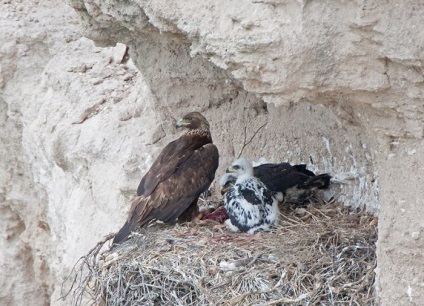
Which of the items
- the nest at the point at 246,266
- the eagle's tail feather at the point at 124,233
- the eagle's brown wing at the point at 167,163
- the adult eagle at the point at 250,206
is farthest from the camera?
the eagle's brown wing at the point at 167,163

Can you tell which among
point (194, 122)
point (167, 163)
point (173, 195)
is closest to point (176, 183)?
point (173, 195)

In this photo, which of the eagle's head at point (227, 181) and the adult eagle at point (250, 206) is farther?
the eagle's head at point (227, 181)

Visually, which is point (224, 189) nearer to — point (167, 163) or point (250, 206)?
point (167, 163)

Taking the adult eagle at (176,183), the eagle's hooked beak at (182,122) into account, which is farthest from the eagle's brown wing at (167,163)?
the eagle's hooked beak at (182,122)

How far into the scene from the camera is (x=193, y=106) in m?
6.48

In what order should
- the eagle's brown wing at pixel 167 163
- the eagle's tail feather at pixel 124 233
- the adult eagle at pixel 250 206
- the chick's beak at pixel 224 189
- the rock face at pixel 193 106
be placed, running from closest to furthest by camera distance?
the rock face at pixel 193 106 → the adult eagle at pixel 250 206 → the eagle's tail feather at pixel 124 233 → the eagle's brown wing at pixel 167 163 → the chick's beak at pixel 224 189

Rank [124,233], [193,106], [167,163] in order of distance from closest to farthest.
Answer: [124,233] < [167,163] < [193,106]

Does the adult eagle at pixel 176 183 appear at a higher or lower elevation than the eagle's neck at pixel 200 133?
lower

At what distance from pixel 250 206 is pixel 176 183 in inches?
18.6

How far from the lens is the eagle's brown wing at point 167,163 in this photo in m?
5.75

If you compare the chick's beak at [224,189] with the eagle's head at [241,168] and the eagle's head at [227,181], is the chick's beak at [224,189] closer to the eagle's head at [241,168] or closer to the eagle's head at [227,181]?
the eagle's head at [227,181]

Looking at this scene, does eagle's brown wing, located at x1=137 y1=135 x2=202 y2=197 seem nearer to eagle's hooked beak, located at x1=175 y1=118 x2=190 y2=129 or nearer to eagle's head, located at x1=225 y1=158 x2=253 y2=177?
eagle's hooked beak, located at x1=175 y1=118 x2=190 y2=129

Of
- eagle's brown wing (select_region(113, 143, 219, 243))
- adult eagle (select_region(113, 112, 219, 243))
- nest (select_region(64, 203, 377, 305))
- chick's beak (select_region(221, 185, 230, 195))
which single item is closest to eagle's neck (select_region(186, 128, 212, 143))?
adult eagle (select_region(113, 112, 219, 243))

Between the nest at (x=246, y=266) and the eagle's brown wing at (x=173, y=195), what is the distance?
12cm
